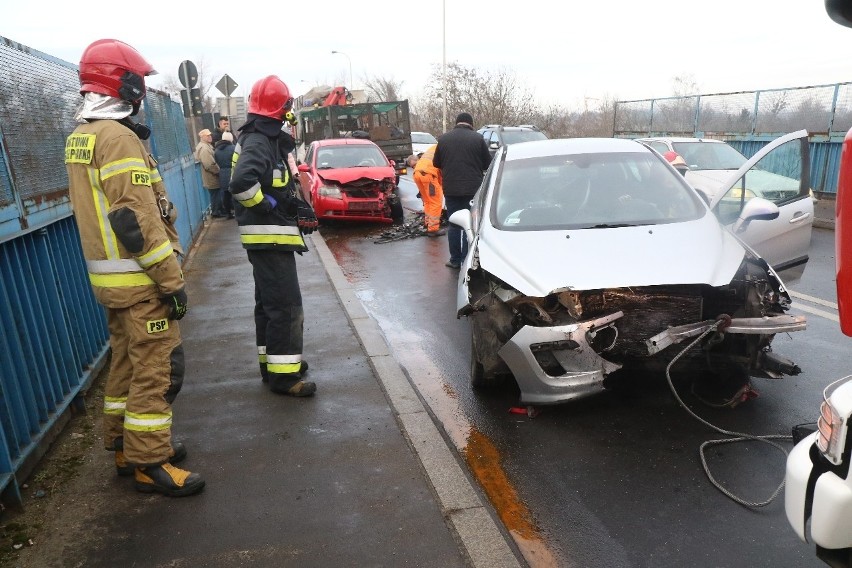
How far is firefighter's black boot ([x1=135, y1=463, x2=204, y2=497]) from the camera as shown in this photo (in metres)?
3.37

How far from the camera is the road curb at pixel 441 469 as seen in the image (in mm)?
2932

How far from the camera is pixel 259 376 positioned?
505cm

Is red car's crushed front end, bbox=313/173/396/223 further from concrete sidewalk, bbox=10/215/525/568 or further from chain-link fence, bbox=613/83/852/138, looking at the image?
chain-link fence, bbox=613/83/852/138

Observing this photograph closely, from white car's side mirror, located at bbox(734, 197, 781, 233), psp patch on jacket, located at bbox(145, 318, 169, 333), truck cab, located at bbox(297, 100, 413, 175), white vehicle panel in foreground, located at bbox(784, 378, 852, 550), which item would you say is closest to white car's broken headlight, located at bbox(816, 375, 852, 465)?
white vehicle panel in foreground, located at bbox(784, 378, 852, 550)

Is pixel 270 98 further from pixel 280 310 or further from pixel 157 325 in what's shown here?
pixel 157 325

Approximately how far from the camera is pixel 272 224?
445 cm

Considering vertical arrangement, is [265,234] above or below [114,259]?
below

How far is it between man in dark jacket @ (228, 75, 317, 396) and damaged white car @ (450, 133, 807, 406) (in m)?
1.21

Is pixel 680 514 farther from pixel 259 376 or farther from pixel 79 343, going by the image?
pixel 79 343

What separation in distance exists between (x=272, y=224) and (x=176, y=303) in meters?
1.24

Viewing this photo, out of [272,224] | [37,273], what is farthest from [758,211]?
[37,273]

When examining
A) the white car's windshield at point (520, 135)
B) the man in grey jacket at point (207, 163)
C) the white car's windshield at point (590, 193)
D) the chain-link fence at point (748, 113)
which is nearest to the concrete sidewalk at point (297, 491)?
the white car's windshield at point (590, 193)

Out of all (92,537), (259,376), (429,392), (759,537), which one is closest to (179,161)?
(259,376)

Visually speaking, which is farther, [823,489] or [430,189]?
[430,189]
